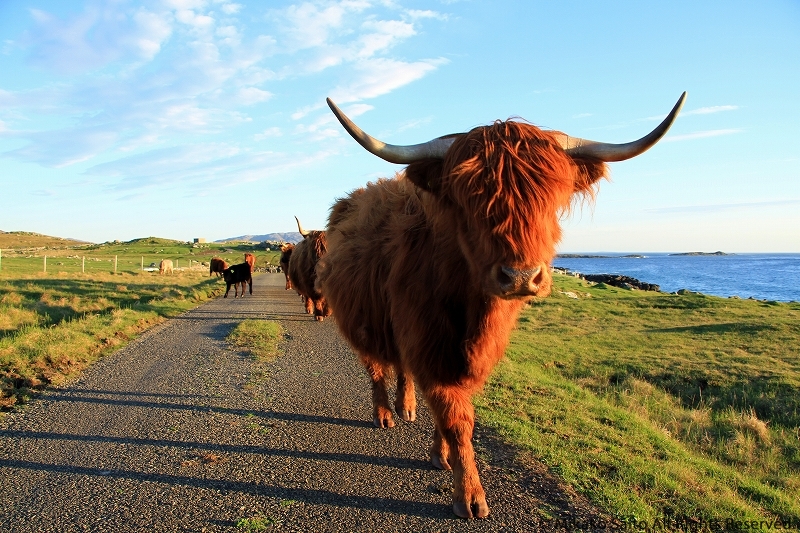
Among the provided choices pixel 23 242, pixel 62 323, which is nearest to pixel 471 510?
pixel 62 323

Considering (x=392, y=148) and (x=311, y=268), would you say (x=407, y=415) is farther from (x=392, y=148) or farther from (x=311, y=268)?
(x=311, y=268)

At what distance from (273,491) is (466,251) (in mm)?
2320

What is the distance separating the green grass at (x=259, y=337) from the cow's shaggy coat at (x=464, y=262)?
450cm

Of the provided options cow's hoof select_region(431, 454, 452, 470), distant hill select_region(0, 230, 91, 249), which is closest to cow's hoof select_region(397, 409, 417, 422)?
cow's hoof select_region(431, 454, 452, 470)

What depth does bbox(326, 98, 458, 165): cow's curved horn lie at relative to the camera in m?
3.39

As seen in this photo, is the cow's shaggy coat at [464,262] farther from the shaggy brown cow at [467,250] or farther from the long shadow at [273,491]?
the long shadow at [273,491]

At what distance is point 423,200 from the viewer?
3855 millimetres

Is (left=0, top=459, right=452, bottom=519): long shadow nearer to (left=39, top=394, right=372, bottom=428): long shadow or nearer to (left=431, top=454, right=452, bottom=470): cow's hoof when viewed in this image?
(left=431, top=454, right=452, bottom=470): cow's hoof

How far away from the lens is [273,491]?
3.75 m

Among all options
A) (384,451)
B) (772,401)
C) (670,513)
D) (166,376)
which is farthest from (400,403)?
(772,401)

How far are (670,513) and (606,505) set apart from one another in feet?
1.46

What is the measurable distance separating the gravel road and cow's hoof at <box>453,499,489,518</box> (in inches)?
2.0

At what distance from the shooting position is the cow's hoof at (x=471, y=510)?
135 inches

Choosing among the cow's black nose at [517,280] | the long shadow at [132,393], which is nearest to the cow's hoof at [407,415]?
the long shadow at [132,393]
